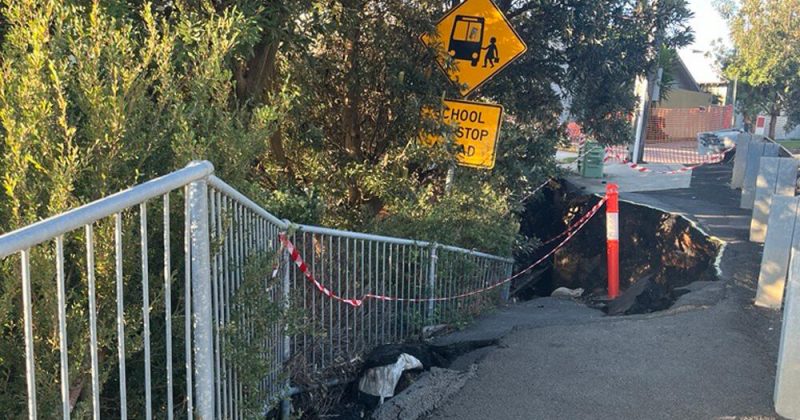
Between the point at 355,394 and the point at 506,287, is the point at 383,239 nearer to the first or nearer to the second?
the point at 355,394

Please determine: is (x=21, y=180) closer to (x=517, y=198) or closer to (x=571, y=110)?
(x=517, y=198)

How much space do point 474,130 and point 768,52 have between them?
34876 mm

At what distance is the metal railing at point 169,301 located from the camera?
2.07 m

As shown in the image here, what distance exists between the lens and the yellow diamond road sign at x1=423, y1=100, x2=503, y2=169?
8.28m

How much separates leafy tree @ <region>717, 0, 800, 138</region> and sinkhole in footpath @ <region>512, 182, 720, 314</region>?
90.4 feet

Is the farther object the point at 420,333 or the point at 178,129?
the point at 420,333

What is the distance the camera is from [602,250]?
1297 centimetres

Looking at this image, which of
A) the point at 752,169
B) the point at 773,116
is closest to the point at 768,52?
the point at 773,116

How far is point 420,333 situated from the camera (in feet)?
23.3

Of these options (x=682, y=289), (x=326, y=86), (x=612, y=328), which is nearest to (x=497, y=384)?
(x=612, y=328)

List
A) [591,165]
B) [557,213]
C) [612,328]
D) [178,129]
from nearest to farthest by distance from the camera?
[178,129] < [612,328] < [557,213] < [591,165]

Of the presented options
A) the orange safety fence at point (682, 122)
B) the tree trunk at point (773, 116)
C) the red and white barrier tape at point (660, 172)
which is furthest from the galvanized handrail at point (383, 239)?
the tree trunk at point (773, 116)

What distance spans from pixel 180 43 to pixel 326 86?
4534 millimetres

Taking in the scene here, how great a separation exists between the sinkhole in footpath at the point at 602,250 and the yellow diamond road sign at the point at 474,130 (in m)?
2.95
